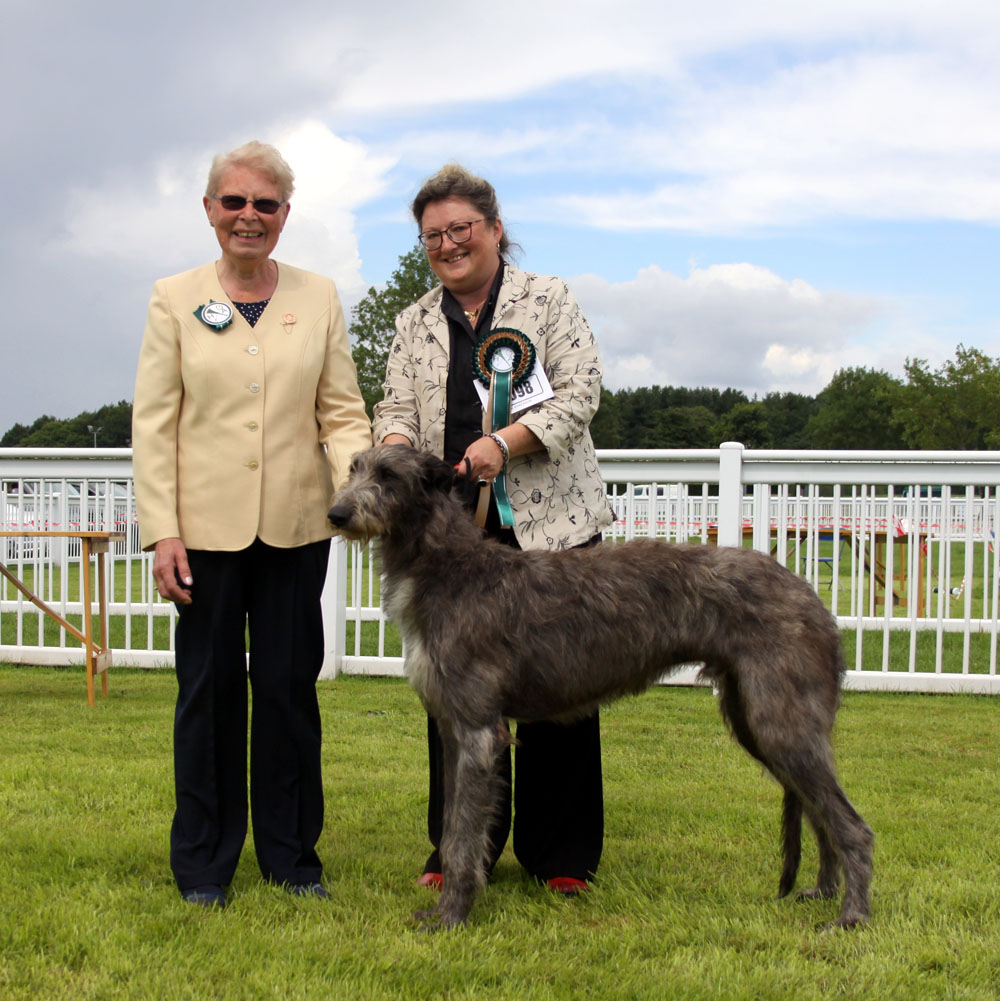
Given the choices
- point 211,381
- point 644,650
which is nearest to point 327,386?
point 211,381

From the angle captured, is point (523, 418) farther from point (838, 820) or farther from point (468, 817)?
point (838, 820)

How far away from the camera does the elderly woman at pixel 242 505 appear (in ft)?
13.0

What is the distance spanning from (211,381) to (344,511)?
0.85 m

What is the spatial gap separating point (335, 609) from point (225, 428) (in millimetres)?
5272

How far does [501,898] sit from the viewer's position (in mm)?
4195

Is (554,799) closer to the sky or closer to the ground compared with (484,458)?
closer to the ground

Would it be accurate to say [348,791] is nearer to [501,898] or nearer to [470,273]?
[501,898]

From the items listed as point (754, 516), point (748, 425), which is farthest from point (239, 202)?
point (748, 425)

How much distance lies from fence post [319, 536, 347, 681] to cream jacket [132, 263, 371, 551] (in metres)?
4.74

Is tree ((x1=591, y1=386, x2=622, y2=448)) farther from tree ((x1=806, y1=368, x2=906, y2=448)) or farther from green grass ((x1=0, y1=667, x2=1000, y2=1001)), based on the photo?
green grass ((x1=0, y1=667, x2=1000, y2=1001))

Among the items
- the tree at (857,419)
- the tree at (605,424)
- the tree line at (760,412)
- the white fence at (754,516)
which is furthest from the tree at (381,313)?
the tree at (857,419)

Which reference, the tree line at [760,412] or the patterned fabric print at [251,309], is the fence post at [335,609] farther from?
the tree line at [760,412]

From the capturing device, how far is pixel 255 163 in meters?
3.98

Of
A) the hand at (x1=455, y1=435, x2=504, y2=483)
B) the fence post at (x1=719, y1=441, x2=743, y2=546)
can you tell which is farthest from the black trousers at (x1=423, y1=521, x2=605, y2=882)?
the fence post at (x1=719, y1=441, x2=743, y2=546)
